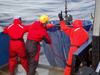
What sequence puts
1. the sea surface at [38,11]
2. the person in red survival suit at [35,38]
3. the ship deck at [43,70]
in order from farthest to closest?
the sea surface at [38,11] → the ship deck at [43,70] → the person in red survival suit at [35,38]

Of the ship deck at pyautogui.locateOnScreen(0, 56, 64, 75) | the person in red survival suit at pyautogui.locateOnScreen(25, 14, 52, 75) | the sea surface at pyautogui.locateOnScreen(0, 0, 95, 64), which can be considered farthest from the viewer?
the sea surface at pyautogui.locateOnScreen(0, 0, 95, 64)

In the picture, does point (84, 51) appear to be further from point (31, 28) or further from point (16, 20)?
point (16, 20)

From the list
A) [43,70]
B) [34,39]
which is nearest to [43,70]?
[43,70]

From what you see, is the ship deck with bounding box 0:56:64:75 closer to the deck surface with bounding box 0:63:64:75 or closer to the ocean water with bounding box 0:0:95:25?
the deck surface with bounding box 0:63:64:75

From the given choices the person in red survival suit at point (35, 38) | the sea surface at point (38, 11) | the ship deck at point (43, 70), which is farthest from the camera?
the sea surface at point (38, 11)

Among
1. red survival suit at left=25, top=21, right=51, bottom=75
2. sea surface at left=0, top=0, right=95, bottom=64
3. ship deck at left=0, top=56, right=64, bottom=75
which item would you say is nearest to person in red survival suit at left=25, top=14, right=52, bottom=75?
red survival suit at left=25, top=21, right=51, bottom=75

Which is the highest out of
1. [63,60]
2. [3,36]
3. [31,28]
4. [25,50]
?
[31,28]

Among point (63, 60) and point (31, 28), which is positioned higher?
point (31, 28)

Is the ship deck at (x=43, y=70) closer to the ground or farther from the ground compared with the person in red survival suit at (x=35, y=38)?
closer to the ground

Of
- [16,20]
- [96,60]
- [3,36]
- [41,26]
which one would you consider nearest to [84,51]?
[96,60]

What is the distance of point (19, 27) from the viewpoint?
10.7 ft

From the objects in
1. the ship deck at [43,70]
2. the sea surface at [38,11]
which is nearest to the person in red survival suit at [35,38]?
the ship deck at [43,70]

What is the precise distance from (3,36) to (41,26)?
1.17m

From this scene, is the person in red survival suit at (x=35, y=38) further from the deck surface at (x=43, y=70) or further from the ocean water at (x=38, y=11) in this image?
the ocean water at (x=38, y=11)
